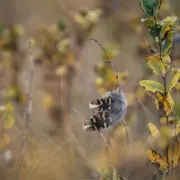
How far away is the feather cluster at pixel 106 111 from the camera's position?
0.72 m

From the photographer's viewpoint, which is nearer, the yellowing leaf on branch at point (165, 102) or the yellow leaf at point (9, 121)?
the yellowing leaf on branch at point (165, 102)

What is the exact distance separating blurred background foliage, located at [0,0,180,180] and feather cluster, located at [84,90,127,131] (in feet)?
0.19

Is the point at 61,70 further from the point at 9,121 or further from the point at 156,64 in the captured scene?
the point at 156,64

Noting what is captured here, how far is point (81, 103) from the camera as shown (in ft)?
4.41

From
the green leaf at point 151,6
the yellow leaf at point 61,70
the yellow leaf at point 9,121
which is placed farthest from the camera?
the yellow leaf at point 61,70

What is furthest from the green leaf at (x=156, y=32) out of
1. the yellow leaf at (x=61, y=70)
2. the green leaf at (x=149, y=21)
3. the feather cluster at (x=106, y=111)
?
the yellow leaf at (x=61, y=70)

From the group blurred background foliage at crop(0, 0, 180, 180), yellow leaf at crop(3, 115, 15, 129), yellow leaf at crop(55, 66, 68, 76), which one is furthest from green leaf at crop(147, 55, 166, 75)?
yellow leaf at crop(55, 66, 68, 76)

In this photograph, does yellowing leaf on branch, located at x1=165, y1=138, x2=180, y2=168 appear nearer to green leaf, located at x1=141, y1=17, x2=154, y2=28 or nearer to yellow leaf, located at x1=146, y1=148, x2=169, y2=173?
yellow leaf, located at x1=146, y1=148, x2=169, y2=173

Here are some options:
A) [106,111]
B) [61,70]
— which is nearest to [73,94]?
[61,70]

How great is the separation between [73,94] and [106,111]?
2.10 ft

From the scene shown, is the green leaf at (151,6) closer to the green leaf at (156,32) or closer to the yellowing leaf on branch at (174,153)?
the green leaf at (156,32)

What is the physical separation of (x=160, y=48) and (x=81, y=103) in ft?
2.26

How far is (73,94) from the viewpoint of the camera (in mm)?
1371

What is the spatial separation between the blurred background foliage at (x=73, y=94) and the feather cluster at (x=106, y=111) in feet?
0.19
